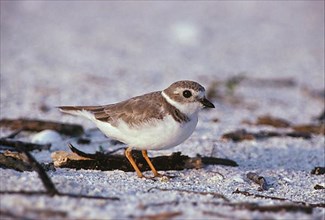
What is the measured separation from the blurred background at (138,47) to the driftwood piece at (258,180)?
2791 mm

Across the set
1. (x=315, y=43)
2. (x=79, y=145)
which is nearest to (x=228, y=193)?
(x=79, y=145)

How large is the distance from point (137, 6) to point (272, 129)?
9128 millimetres

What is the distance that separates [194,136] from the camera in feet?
20.8

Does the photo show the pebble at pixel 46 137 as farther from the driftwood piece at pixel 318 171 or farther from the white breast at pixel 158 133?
the driftwood piece at pixel 318 171

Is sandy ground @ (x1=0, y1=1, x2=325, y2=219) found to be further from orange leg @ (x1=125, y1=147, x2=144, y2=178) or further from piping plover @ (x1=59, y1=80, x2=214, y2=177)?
piping plover @ (x1=59, y1=80, x2=214, y2=177)

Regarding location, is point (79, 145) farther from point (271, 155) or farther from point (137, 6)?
point (137, 6)

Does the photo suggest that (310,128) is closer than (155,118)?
No

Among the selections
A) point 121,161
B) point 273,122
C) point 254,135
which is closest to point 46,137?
point 121,161

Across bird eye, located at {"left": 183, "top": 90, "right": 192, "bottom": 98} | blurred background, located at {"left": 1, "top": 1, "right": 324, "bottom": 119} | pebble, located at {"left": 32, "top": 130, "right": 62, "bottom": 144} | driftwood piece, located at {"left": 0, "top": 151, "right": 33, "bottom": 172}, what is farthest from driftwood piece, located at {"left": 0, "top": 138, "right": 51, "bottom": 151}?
bird eye, located at {"left": 183, "top": 90, "right": 192, "bottom": 98}

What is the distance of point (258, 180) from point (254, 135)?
1649mm

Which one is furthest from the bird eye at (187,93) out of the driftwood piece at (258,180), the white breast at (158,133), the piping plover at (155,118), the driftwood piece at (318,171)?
the driftwood piece at (318,171)

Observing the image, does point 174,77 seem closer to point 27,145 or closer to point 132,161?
point 27,145

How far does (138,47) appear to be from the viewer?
11180mm

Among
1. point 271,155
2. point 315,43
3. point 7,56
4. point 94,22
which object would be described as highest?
point 94,22
